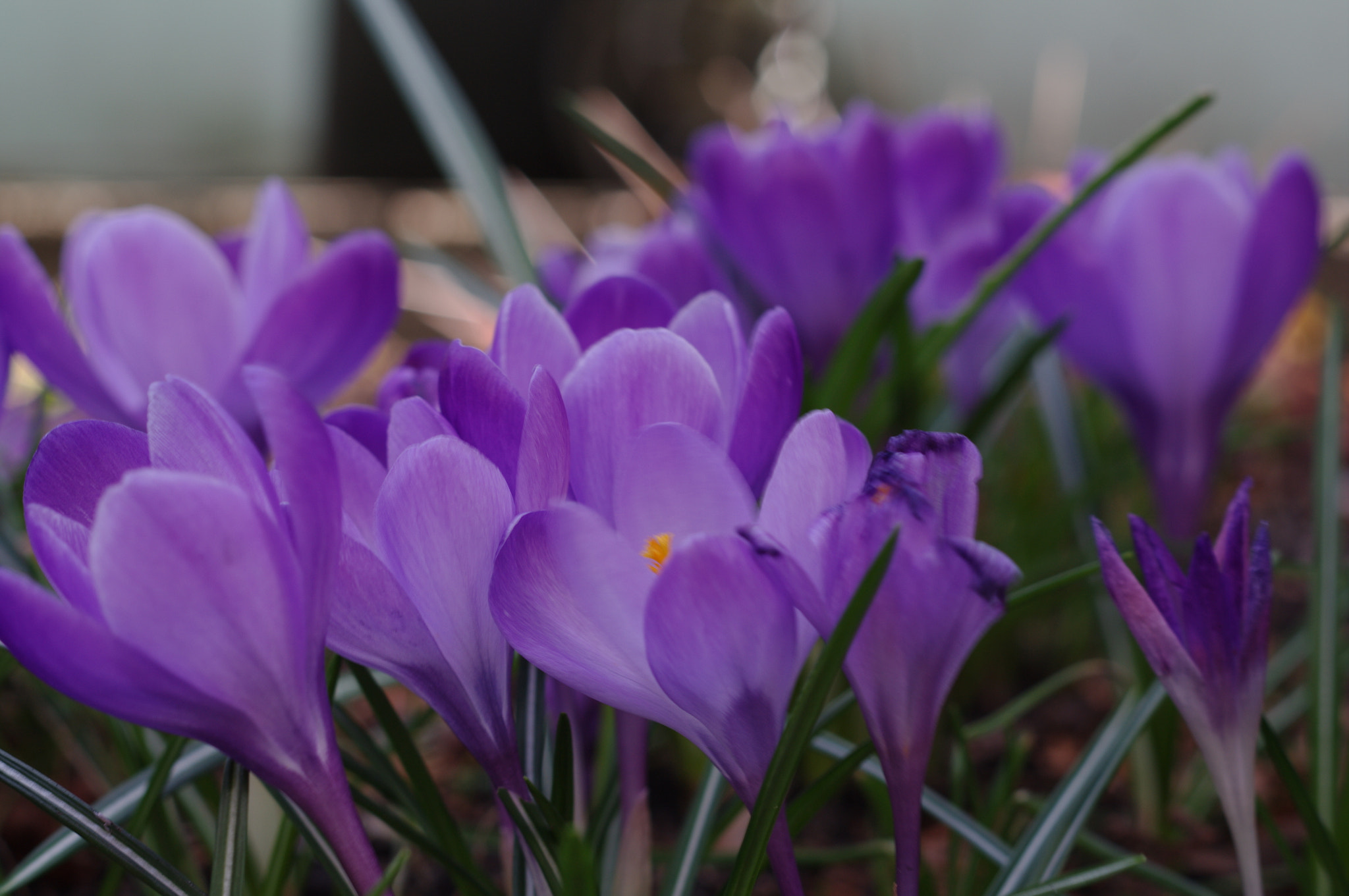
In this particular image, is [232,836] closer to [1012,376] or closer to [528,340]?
[528,340]

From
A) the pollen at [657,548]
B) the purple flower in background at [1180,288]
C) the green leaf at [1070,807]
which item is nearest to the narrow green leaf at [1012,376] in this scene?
the purple flower in background at [1180,288]

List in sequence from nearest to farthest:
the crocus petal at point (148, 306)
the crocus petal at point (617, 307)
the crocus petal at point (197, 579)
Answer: the crocus petal at point (197, 579) < the crocus petal at point (617, 307) < the crocus petal at point (148, 306)

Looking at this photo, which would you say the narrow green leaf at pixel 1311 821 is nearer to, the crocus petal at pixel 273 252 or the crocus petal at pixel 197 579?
the crocus petal at pixel 197 579

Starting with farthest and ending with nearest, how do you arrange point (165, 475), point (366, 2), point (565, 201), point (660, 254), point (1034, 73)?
point (1034, 73)
point (565, 201)
point (366, 2)
point (660, 254)
point (165, 475)

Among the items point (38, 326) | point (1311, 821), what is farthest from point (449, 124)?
point (1311, 821)

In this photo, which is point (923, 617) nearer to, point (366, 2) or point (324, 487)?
point (324, 487)

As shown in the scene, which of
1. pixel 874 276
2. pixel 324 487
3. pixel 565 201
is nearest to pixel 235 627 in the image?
pixel 324 487
